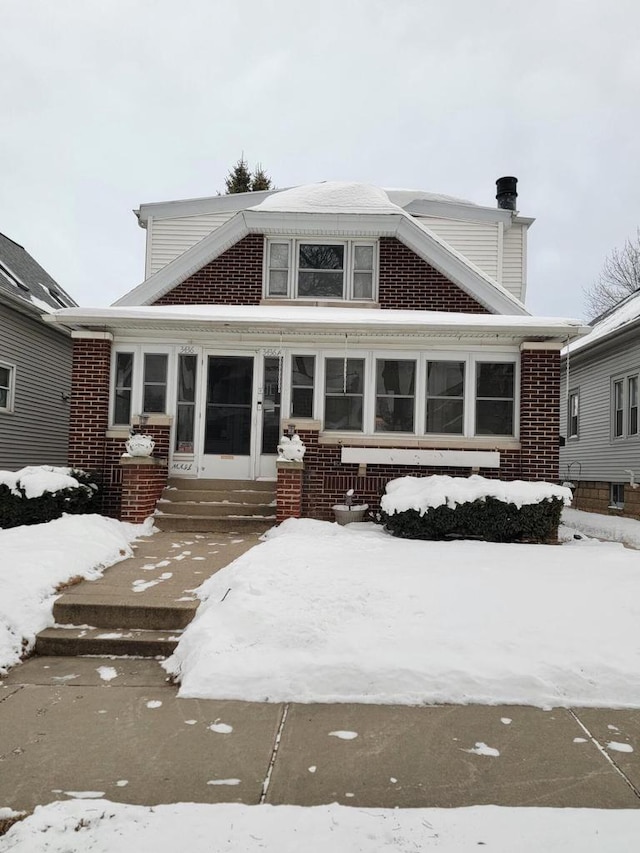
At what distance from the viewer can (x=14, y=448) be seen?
1309 cm

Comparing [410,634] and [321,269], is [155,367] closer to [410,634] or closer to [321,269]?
[321,269]

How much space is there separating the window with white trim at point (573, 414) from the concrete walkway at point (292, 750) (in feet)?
47.6

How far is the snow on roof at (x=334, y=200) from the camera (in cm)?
1108

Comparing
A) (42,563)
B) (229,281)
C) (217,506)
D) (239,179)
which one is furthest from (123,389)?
(239,179)

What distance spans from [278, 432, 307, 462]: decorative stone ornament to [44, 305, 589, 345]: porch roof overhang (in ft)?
6.08

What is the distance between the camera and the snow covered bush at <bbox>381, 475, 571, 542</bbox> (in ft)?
24.7

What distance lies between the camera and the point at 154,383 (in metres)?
9.50

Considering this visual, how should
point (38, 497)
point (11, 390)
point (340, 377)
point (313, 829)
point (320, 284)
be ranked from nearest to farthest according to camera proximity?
1. point (313, 829)
2. point (38, 497)
3. point (340, 377)
4. point (320, 284)
5. point (11, 390)

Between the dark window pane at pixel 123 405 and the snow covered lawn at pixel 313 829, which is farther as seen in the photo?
the dark window pane at pixel 123 405

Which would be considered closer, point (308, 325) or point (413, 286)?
point (308, 325)

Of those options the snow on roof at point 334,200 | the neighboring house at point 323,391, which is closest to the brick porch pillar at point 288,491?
the neighboring house at point 323,391

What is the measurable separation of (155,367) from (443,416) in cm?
494

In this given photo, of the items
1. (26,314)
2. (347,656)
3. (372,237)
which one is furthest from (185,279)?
(347,656)

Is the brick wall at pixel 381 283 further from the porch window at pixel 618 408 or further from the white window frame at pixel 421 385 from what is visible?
the porch window at pixel 618 408
